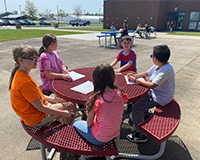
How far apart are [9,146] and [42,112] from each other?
1112 millimetres

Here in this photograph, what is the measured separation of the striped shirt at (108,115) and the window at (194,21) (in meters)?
34.2

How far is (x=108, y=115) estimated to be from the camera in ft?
5.06

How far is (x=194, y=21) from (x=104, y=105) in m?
34.5

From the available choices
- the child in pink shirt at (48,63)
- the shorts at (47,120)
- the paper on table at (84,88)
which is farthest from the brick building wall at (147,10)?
the shorts at (47,120)

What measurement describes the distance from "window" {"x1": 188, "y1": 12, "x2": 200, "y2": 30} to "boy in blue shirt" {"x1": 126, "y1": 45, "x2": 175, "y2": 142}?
33014 millimetres

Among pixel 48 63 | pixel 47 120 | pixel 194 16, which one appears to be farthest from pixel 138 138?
pixel 194 16

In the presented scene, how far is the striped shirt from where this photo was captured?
Result: 1.52 meters

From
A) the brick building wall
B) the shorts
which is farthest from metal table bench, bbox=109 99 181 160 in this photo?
the brick building wall

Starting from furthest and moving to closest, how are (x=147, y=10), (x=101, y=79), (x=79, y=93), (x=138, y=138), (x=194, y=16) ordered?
1. (x=147, y=10)
2. (x=194, y=16)
3. (x=138, y=138)
4. (x=79, y=93)
5. (x=101, y=79)

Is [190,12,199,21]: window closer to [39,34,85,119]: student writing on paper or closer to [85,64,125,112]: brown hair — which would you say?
[39,34,85,119]: student writing on paper

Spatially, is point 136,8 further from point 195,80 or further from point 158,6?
point 195,80

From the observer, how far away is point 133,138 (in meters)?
2.56

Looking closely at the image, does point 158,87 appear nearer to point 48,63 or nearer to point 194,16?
point 48,63

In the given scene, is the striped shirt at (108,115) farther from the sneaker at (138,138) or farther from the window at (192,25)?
the window at (192,25)
